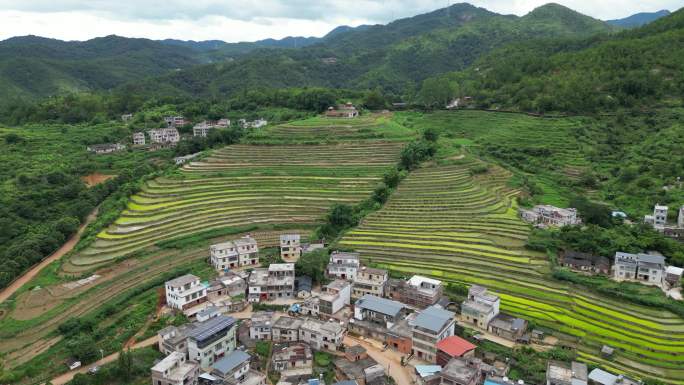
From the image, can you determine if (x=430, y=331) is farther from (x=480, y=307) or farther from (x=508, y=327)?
(x=508, y=327)

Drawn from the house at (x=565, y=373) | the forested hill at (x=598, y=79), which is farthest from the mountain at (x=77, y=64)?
the house at (x=565, y=373)

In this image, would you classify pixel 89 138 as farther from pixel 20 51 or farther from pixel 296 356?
pixel 20 51

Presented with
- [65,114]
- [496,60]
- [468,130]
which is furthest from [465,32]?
[65,114]

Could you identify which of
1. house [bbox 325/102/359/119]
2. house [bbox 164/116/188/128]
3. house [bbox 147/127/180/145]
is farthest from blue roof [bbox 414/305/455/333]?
house [bbox 164/116/188/128]

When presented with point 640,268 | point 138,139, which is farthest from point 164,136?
point 640,268

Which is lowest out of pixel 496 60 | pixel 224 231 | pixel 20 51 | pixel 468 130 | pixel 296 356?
pixel 296 356

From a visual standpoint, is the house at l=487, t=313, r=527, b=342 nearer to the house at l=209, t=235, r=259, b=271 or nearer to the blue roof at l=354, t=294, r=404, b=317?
the blue roof at l=354, t=294, r=404, b=317

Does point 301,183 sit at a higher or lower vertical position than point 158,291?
higher
